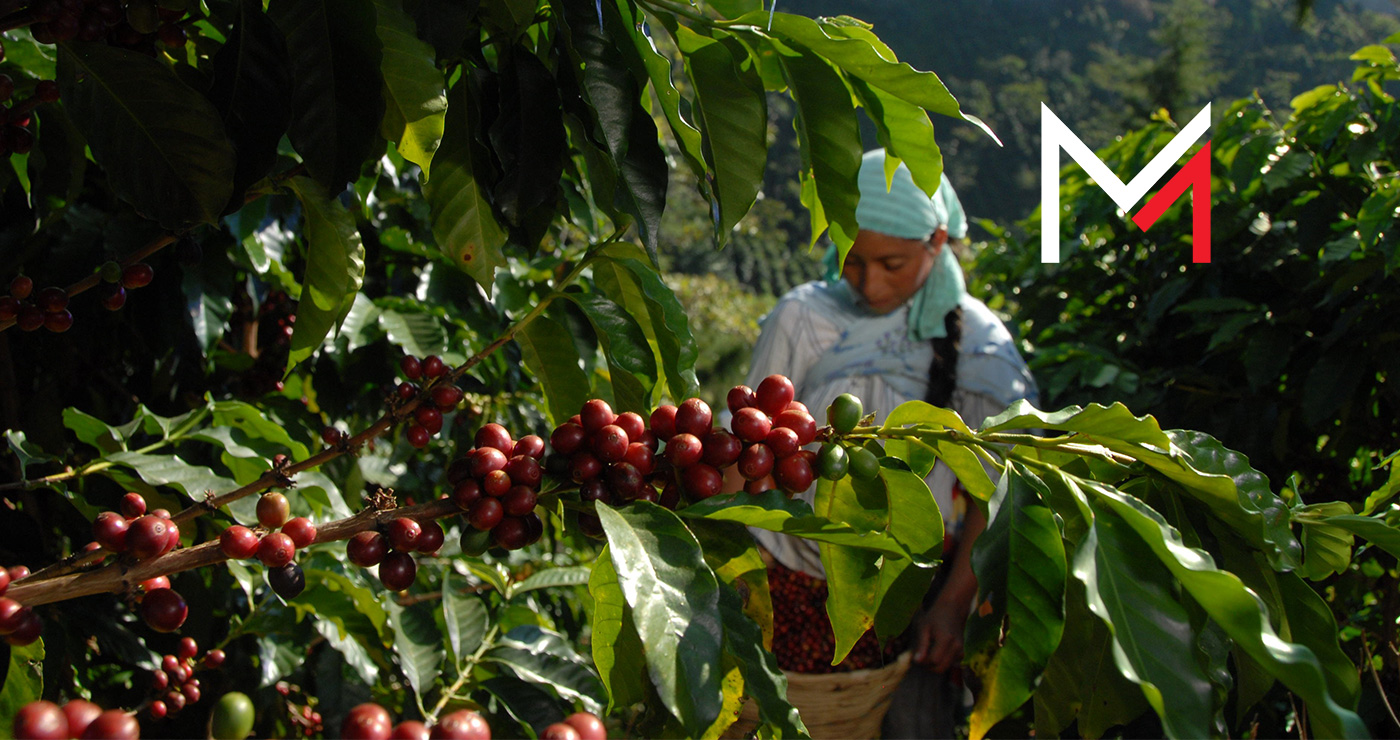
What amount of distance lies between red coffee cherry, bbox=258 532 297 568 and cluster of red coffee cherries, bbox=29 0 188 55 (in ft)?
1.54

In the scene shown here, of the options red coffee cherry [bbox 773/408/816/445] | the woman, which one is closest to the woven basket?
the woman

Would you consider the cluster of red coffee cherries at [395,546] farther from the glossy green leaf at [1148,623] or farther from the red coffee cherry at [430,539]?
the glossy green leaf at [1148,623]

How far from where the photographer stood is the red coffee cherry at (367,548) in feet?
2.28

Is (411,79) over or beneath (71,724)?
over

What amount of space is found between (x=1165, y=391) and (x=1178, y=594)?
1906 millimetres

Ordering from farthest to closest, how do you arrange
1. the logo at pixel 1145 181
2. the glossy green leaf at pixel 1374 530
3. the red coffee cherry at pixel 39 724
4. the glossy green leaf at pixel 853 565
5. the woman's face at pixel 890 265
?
the woman's face at pixel 890 265 → the logo at pixel 1145 181 → the glossy green leaf at pixel 853 565 → the glossy green leaf at pixel 1374 530 → the red coffee cherry at pixel 39 724

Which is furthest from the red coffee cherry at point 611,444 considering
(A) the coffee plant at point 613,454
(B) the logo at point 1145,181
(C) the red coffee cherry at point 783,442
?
(B) the logo at point 1145,181

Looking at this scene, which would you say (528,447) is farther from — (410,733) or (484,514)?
(410,733)

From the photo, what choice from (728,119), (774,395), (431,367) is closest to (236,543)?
(431,367)

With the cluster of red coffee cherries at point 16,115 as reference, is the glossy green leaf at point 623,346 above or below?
below

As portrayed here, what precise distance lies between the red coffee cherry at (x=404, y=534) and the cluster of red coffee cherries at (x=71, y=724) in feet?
0.86

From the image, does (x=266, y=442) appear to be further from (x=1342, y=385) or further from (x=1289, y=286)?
(x=1289, y=286)

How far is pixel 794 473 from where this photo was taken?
73cm

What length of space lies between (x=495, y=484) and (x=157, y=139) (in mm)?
446
